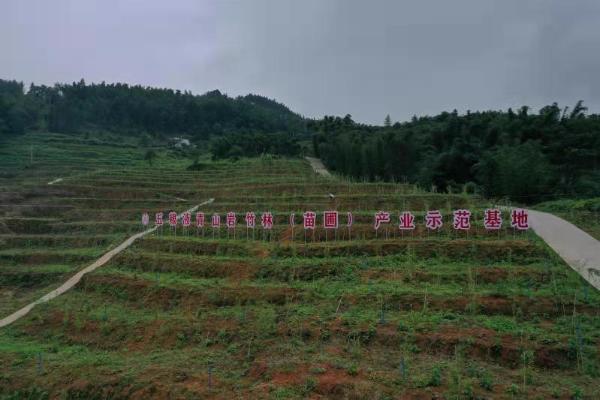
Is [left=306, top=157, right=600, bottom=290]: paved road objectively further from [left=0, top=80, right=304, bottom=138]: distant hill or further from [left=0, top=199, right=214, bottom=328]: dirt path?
[left=0, top=80, right=304, bottom=138]: distant hill

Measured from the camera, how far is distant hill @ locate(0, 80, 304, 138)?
8194cm

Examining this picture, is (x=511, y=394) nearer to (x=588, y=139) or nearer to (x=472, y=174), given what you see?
(x=472, y=174)

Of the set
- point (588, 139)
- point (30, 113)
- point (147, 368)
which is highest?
point (30, 113)

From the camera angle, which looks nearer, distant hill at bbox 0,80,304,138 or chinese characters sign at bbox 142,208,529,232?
chinese characters sign at bbox 142,208,529,232

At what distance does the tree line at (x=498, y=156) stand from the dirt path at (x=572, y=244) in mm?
6119

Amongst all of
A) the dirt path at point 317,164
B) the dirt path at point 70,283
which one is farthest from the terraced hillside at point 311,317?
the dirt path at point 317,164

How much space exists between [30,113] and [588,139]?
3194 inches

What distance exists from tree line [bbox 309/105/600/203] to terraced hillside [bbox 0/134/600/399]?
8.17 m

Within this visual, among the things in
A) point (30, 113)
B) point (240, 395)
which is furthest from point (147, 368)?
point (30, 113)

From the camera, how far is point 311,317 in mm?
13328

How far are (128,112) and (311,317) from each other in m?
90.2

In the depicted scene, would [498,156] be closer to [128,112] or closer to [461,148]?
[461,148]

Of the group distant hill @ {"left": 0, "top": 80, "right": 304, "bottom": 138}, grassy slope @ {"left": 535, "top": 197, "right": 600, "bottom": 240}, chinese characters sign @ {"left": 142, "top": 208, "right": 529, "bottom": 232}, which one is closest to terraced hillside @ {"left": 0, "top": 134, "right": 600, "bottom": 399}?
chinese characters sign @ {"left": 142, "top": 208, "right": 529, "bottom": 232}

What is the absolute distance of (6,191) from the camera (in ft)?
120
